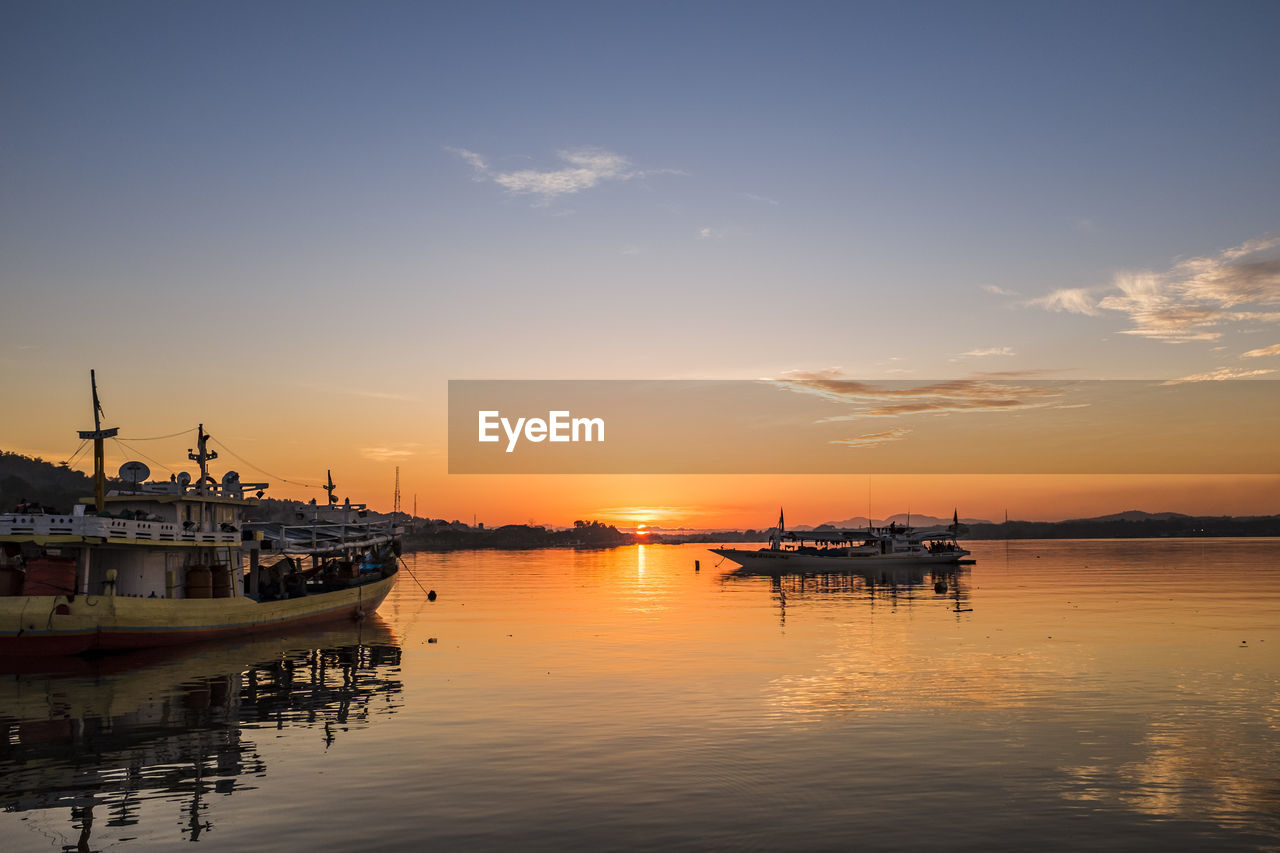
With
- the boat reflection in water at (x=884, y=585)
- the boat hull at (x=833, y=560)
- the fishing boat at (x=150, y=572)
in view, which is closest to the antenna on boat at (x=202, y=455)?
the fishing boat at (x=150, y=572)

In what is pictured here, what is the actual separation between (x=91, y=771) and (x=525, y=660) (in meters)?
24.4

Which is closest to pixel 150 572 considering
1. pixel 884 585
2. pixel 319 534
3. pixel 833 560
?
pixel 319 534

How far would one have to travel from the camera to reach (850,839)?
58.5 feet

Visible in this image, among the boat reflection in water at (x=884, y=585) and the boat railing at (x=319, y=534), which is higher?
the boat railing at (x=319, y=534)

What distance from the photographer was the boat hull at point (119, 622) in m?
43.6

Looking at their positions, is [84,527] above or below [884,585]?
above

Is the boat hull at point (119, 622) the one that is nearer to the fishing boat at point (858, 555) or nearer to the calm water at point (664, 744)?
the calm water at point (664, 744)

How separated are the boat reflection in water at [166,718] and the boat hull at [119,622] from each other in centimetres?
102

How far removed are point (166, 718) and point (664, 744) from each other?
17.4 meters

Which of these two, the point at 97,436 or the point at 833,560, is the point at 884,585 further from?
the point at 97,436

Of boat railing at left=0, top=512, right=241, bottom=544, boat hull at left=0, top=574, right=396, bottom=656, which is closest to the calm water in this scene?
boat hull at left=0, top=574, right=396, bottom=656

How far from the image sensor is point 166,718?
102ft

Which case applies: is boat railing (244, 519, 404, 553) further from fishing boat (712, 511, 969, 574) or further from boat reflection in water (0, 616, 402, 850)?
fishing boat (712, 511, 969, 574)

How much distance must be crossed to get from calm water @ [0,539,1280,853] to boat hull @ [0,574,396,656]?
2282 mm
